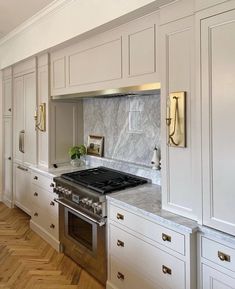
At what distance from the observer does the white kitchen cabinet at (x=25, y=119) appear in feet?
13.1

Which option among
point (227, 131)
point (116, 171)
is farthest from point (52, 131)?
point (227, 131)

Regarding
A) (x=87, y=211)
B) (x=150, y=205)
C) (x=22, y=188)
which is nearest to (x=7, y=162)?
(x=22, y=188)

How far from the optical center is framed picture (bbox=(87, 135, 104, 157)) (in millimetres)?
3580

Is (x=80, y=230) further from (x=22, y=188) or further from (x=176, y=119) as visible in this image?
(x=22, y=188)

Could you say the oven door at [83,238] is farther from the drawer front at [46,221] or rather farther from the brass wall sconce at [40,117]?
the brass wall sconce at [40,117]

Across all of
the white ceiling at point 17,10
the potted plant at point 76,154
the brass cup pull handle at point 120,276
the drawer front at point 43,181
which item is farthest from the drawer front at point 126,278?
the white ceiling at point 17,10

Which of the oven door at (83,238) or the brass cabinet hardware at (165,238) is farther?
the oven door at (83,238)

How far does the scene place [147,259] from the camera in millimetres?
2082

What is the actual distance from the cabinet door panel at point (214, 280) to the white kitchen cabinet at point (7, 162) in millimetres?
3858

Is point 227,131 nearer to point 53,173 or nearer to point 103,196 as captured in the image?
point 103,196

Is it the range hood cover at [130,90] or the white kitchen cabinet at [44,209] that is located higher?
the range hood cover at [130,90]

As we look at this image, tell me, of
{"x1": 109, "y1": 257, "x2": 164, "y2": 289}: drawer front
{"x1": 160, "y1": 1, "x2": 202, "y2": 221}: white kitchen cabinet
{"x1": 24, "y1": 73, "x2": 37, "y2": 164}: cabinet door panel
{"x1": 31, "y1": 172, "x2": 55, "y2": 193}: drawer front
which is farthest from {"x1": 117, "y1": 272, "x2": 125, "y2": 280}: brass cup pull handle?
{"x1": 24, "y1": 73, "x2": 37, "y2": 164}: cabinet door panel

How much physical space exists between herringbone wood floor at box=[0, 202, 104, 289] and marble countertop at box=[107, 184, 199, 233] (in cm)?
89

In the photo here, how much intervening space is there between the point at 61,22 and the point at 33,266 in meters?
2.59
